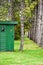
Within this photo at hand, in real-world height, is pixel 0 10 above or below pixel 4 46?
above

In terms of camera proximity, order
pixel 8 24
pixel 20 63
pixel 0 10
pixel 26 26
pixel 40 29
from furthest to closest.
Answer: pixel 26 26, pixel 40 29, pixel 0 10, pixel 8 24, pixel 20 63

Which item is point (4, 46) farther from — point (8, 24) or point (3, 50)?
point (8, 24)

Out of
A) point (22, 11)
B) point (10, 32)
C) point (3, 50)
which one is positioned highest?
point (22, 11)

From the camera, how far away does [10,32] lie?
673 inches

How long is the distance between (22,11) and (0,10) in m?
2.01

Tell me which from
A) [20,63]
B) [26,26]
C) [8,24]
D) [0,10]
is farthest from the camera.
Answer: [26,26]

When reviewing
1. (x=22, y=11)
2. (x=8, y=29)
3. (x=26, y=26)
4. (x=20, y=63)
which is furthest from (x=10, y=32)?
(x=26, y=26)

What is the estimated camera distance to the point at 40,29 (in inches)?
850

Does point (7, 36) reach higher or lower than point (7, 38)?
higher

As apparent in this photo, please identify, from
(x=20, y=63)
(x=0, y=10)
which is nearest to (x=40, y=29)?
(x=0, y=10)

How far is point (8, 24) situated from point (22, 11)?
1.24 meters

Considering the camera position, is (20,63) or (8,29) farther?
(8,29)

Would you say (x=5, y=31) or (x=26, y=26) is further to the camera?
(x=26, y=26)

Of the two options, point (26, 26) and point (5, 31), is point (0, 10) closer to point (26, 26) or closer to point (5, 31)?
point (5, 31)
